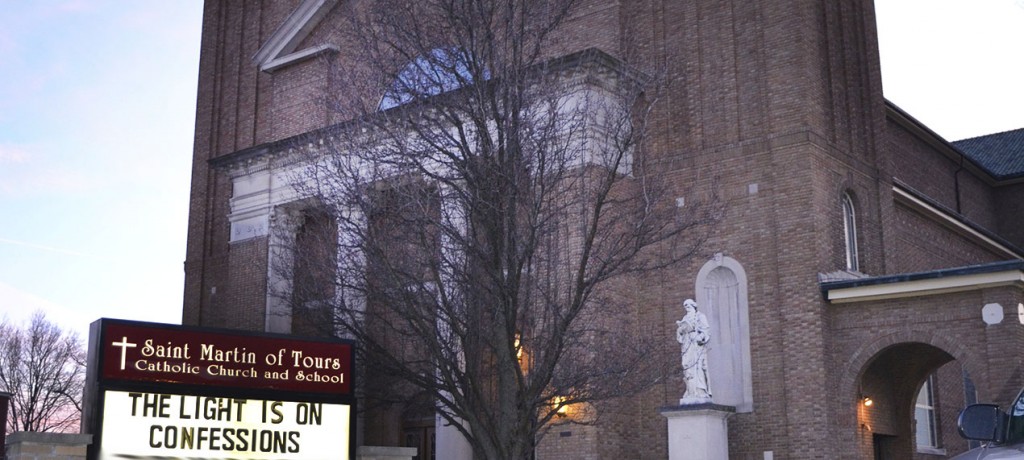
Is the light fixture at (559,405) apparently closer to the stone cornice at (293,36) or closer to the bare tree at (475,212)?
the bare tree at (475,212)

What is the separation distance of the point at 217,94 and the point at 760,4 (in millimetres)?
20053

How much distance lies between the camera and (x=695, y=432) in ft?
85.1

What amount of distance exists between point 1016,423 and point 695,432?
679 inches

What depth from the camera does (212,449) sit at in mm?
16469

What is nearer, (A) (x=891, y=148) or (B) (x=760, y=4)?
(B) (x=760, y=4)

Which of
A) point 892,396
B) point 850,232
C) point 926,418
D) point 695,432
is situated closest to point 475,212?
point 695,432

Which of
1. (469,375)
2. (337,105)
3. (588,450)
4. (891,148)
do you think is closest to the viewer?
(469,375)

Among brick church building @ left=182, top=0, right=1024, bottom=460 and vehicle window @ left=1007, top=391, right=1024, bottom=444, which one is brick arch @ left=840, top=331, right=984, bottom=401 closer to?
brick church building @ left=182, top=0, right=1024, bottom=460

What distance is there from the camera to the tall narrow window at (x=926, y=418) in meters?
32.1

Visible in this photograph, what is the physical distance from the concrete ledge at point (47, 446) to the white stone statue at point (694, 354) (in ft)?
45.9

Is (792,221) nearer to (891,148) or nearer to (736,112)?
(736,112)

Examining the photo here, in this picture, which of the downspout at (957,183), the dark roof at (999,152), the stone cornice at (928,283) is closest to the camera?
the stone cornice at (928,283)

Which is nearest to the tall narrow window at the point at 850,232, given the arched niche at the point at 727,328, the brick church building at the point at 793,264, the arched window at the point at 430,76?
the brick church building at the point at 793,264

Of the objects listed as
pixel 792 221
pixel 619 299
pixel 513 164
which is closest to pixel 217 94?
pixel 619 299
